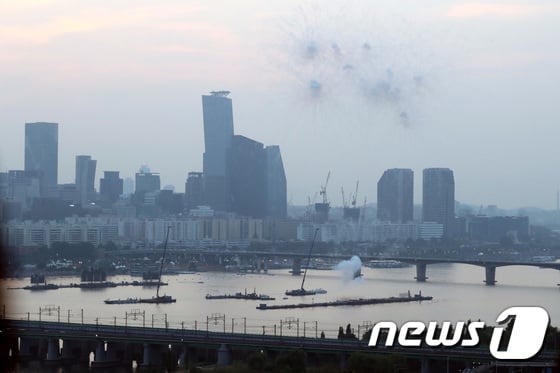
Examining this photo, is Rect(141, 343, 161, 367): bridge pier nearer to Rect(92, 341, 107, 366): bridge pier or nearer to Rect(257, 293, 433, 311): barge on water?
Rect(92, 341, 107, 366): bridge pier

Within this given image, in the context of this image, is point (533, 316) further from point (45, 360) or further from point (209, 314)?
point (209, 314)

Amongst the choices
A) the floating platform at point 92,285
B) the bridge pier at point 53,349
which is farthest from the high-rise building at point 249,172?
the bridge pier at point 53,349

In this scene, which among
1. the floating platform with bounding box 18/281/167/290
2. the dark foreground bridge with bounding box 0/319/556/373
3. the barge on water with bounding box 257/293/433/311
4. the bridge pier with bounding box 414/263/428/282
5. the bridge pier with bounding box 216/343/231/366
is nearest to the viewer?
the dark foreground bridge with bounding box 0/319/556/373

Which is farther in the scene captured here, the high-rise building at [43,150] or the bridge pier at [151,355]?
the high-rise building at [43,150]

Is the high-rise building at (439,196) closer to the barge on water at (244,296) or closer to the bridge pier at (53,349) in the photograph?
the barge on water at (244,296)

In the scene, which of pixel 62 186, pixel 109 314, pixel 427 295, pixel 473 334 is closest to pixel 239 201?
pixel 62 186

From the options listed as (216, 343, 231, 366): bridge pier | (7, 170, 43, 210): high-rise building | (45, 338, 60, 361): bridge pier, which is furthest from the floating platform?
(7, 170, 43, 210): high-rise building

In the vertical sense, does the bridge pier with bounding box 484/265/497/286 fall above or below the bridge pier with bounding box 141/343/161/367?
above

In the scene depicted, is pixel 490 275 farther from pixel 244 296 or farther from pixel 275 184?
pixel 275 184
